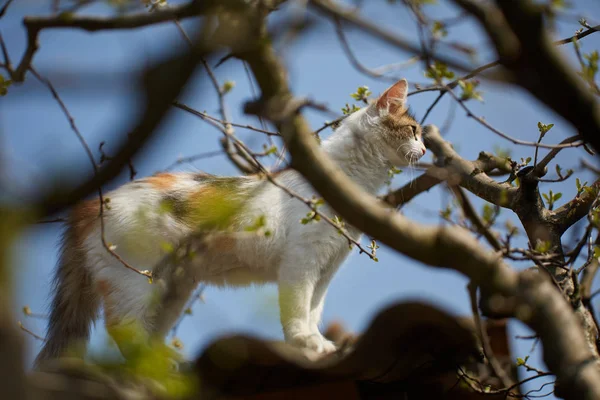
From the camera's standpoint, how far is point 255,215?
4.16 metres

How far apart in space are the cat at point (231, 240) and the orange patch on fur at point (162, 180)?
0.05 ft

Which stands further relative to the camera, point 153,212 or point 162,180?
point 162,180

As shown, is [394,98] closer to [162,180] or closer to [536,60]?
[162,180]

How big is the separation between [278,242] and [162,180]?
38.3 inches

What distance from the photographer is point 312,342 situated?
3.47 m

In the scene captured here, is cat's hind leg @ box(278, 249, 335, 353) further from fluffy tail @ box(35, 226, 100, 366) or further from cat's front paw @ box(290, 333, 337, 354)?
fluffy tail @ box(35, 226, 100, 366)

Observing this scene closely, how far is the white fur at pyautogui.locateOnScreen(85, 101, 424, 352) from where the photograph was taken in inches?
148

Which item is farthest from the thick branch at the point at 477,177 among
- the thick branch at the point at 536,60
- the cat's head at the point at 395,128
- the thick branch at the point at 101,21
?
the thick branch at the point at 101,21

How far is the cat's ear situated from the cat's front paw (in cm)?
194

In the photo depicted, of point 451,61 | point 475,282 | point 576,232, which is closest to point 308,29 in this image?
point 451,61

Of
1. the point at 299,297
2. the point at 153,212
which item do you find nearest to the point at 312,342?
the point at 299,297

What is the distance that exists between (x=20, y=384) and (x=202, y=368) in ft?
3.84

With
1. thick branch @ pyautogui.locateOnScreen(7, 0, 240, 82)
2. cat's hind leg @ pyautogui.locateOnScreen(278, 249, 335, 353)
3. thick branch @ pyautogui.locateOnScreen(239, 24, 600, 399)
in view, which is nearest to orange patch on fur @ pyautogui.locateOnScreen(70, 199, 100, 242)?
cat's hind leg @ pyautogui.locateOnScreen(278, 249, 335, 353)

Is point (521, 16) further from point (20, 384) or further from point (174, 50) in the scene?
point (20, 384)
